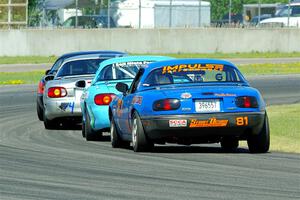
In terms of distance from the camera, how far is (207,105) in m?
14.5

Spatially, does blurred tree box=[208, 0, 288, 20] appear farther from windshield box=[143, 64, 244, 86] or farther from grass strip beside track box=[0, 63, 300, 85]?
windshield box=[143, 64, 244, 86]

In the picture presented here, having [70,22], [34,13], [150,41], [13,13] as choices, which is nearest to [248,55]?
[150,41]

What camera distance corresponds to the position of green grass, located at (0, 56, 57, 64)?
162 feet

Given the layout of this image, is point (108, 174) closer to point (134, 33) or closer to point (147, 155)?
point (147, 155)

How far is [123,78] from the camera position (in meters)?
18.5

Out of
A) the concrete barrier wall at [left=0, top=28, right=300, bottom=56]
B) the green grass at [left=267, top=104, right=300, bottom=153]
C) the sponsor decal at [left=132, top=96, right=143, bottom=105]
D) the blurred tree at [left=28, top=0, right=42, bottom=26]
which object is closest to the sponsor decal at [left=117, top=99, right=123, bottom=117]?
the sponsor decal at [left=132, top=96, right=143, bottom=105]

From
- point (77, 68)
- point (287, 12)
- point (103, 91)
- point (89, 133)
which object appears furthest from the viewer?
point (287, 12)

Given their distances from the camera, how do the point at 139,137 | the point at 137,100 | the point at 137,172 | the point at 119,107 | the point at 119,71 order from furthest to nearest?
the point at 119,71
the point at 119,107
the point at 137,100
the point at 139,137
the point at 137,172

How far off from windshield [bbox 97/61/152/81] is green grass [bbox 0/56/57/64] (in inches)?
1212

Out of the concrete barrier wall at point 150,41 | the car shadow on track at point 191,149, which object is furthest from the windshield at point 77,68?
the concrete barrier wall at point 150,41

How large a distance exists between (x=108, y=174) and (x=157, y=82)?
3294 mm

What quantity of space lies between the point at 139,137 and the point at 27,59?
36.1 metres

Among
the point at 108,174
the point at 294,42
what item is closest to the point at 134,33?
the point at 294,42

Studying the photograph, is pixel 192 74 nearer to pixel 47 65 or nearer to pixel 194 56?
pixel 47 65
